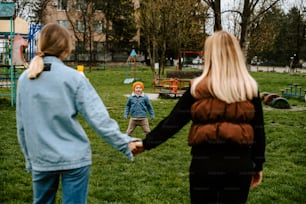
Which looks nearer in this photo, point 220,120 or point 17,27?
point 220,120

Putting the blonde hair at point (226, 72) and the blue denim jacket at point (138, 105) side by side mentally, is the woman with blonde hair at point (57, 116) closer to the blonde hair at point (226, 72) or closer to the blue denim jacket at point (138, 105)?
the blonde hair at point (226, 72)

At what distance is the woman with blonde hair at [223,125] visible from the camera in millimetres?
2838

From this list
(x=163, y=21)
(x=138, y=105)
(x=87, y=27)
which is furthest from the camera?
(x=87, y=27)

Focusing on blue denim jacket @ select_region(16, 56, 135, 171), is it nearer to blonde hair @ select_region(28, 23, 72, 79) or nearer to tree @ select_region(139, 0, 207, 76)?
blonde hair @ select_region(28, 23, 72, 79)

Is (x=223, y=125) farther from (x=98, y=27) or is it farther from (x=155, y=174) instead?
(x=98, y=27)

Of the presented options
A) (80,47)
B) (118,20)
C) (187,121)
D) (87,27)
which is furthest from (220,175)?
(80,47)

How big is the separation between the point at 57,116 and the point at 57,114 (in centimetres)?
1

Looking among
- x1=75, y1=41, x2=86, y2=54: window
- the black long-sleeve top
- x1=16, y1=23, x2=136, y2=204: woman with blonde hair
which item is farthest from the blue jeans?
x1=75, y1=41, x2=86, y2=54: window

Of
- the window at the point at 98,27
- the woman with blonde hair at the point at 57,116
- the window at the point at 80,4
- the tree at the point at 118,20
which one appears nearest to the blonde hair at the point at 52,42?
the woman with blonde hair at the point at 57,116

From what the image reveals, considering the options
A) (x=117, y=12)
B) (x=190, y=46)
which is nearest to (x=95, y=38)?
(x=117, y=12)

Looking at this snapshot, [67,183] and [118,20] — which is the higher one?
[118,20]

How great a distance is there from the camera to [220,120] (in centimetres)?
287

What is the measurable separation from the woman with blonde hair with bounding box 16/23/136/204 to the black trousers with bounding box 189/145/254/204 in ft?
2.09

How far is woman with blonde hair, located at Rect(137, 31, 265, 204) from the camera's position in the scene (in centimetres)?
284
